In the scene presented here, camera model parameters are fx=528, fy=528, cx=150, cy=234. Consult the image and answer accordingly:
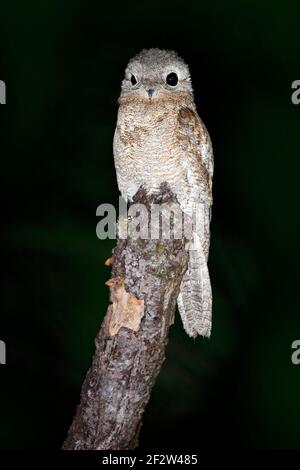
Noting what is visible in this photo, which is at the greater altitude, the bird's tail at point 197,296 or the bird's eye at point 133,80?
the bird's eye at point 133,80

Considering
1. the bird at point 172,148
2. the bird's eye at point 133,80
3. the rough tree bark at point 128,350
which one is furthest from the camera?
the bird's eye at point 133,80

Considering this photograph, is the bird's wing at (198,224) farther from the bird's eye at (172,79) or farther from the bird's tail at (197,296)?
the bird's eye at (172,79)

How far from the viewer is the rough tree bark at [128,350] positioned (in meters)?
1.58

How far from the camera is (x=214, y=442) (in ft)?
8.75

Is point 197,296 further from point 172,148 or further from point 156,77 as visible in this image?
point 156,77

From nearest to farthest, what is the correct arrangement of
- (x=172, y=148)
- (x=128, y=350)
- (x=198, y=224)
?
(x=128, y=350)
(x=172, y=148)
(x=198, y=224)

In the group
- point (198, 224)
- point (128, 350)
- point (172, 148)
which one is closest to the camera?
point (128, 350)

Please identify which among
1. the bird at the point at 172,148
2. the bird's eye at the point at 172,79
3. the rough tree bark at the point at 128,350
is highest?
the bird's eye at the point at 172,79

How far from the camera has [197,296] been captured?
2111 millimetres

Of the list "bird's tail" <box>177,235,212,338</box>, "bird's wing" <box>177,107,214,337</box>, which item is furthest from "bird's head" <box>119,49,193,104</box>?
"bird's tail" <box>177,235,212,338</box>

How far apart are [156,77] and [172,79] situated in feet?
0.24

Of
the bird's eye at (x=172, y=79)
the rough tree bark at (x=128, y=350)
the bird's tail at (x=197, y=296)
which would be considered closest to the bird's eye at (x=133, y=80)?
the bird's eye at (x=172, y=79)

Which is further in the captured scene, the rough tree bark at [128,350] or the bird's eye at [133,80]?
the bird's eye at [133,80]

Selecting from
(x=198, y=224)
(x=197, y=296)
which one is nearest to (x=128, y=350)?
(x=197, y=296)
